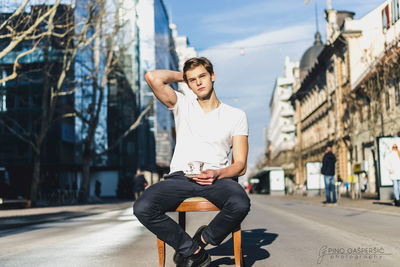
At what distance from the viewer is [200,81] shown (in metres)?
4.49

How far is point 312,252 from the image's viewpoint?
6.04 m

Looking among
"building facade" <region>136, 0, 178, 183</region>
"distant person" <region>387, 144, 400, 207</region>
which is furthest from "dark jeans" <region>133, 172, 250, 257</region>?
"building facade" <region>136, 0, 178, 183</region>

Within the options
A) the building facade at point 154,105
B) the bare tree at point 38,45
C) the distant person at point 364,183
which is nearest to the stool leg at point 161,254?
the bare tree at point 38,45

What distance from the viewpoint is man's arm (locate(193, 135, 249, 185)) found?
4.18 m

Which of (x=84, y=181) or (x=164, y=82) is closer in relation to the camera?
(x=164, y=82)

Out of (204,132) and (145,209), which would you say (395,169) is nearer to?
(204,132)

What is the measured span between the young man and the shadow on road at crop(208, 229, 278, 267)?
36.3 inches

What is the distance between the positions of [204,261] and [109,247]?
278cm

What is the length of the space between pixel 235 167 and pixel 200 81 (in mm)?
710

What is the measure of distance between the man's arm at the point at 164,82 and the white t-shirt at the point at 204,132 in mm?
72

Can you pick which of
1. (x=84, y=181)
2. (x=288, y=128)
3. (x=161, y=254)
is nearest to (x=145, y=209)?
(x=161, y=254)

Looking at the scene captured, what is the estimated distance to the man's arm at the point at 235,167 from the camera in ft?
13.7

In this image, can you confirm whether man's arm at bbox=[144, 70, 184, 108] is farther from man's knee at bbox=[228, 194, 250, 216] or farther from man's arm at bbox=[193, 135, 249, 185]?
man's knee at bbox=[228, 194, 250, 216]

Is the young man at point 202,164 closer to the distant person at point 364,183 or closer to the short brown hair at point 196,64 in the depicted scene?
the short brown hair at point 196,64
